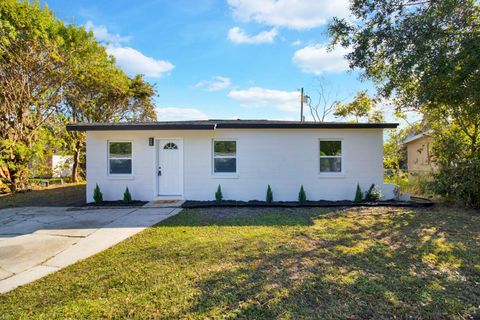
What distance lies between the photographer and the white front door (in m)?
9.48

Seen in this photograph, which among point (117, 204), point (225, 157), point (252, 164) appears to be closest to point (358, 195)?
point (252, 164)

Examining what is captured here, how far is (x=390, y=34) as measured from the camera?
6.23 metres

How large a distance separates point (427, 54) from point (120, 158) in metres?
9.42

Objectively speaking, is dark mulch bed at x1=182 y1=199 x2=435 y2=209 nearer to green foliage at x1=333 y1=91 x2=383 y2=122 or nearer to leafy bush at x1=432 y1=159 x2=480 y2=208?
leafy bush at x1=432 y1=159 x2=480 y2=208

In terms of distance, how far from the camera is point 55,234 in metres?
5.66

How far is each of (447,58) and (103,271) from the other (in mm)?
7448

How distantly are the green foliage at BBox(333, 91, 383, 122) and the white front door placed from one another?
12.9m

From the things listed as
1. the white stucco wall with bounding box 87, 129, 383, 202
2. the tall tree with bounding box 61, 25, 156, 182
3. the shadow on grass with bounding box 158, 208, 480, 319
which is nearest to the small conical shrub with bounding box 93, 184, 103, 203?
the white stucco wall with bounding box 87, 129, 383, 202

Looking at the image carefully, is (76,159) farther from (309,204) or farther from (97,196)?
(309,204)

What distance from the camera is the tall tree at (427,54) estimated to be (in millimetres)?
5410

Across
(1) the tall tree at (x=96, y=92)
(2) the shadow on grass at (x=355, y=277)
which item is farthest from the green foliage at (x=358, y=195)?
(1) the tall tree at (x=96, y=92)

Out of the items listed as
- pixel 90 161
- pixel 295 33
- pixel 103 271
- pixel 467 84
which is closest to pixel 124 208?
pixel 90 161

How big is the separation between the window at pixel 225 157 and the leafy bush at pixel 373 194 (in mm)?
4732

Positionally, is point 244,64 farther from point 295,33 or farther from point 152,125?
point 152,125
